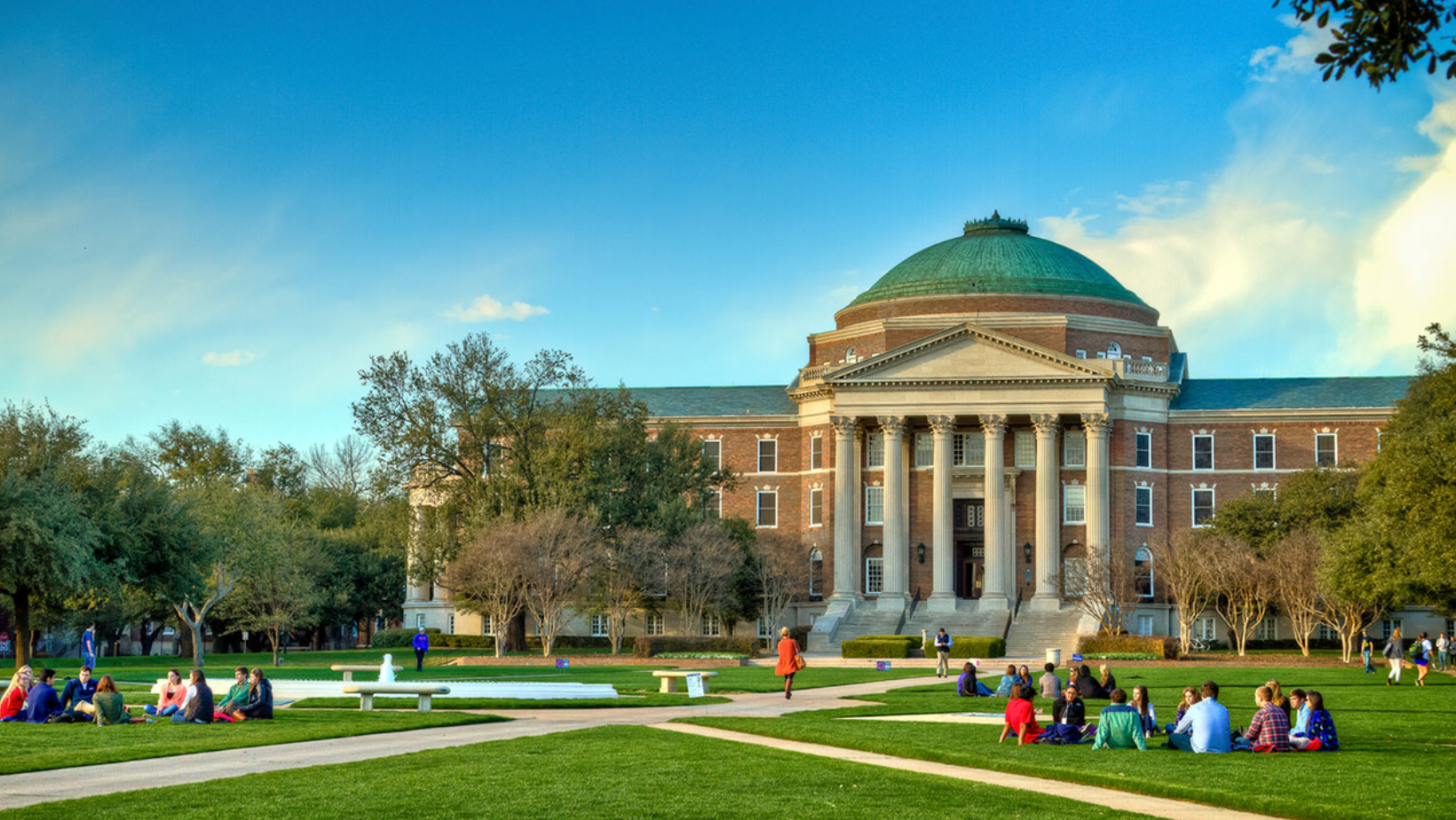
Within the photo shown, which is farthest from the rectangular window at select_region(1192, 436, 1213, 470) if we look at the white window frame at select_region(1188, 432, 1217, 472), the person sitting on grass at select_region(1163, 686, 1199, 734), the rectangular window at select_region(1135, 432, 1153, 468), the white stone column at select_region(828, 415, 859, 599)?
the person sitting on grass at select_region(1163, 686, 1199, 734)

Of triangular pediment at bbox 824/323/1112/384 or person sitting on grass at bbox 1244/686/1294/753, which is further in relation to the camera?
triangular pediment at bbox 824/323/1112/384

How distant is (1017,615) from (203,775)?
62.1 metres

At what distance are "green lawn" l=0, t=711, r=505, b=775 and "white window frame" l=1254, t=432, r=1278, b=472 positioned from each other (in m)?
62.8

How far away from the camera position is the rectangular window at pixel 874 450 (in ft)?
275

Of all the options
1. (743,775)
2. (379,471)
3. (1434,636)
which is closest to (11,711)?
(743,775)

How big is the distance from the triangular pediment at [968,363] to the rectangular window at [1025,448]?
14.4 ft

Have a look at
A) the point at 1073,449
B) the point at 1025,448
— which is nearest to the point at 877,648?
the point at 1025,448

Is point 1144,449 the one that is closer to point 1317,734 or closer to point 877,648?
point 877,648

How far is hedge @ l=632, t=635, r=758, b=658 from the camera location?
2657 inches

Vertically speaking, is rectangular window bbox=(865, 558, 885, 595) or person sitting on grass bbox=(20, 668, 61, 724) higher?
rectangular window bbox=(865, 558, 885, 595)

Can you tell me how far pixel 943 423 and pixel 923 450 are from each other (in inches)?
166

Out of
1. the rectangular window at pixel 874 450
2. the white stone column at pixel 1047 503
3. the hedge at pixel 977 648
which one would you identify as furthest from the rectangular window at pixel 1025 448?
the hedge at pixel 977 648

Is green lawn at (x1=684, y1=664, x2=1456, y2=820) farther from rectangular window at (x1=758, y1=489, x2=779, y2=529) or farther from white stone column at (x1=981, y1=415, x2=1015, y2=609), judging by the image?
rectangular window at (x1=758, y1=489, x2=779, y2=529)

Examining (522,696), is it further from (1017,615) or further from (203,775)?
(1017,615)
